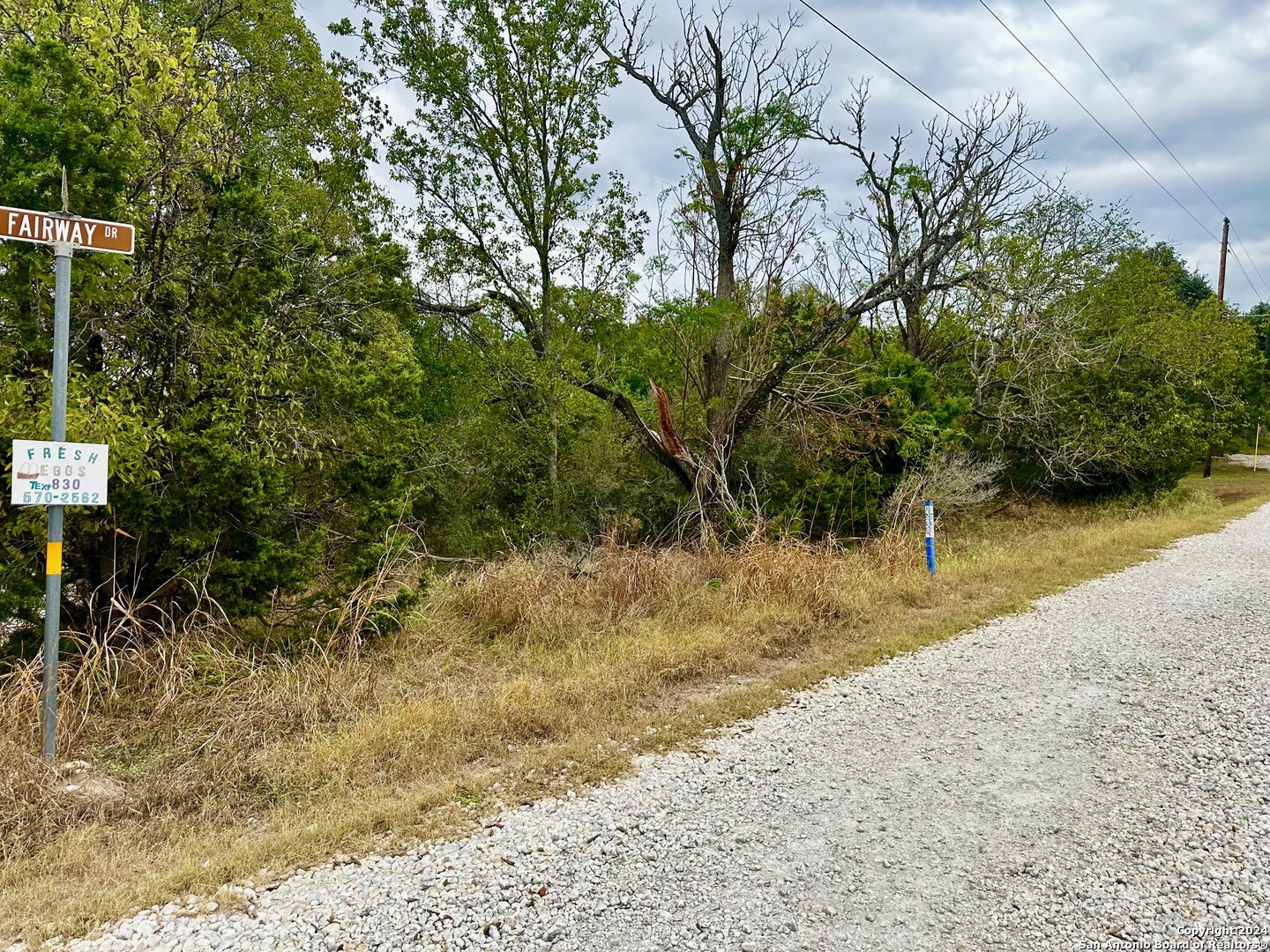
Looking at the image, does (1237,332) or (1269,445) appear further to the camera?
(1269,445)

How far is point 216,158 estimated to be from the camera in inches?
221

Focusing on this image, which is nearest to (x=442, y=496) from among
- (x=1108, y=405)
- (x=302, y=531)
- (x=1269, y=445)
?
(x=302, y=531)

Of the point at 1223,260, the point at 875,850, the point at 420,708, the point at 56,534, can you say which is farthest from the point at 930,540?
the point at 1223,260

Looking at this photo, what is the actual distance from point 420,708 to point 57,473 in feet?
8.03

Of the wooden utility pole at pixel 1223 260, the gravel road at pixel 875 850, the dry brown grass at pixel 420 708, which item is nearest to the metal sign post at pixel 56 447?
the dry brown grass at pixel 420 708

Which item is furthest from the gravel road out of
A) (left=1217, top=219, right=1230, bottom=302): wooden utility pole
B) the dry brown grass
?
(left=1217, top=219, right=1230, bottom=302): wooden utility pole

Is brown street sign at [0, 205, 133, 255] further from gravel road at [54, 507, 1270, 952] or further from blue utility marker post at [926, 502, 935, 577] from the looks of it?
blue utility marker post at [926, 502, 935, 577]

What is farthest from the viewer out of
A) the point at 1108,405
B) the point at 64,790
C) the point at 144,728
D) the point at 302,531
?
the point at 1108,405

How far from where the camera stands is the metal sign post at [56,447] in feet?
11.9

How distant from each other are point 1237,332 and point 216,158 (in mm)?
28051

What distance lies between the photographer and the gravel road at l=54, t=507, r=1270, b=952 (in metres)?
2.55

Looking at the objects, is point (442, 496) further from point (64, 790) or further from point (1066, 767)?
point (1066, 767)

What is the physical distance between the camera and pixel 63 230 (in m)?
3.74

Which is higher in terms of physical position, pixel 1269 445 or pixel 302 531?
pixel 1269 445
